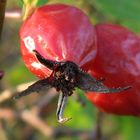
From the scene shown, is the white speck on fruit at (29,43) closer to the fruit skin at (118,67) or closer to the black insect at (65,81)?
the black insect at (65,81)

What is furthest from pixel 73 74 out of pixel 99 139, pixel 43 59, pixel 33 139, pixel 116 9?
pixel 33 139

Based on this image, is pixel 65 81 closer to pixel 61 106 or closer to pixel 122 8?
pixel 61 106

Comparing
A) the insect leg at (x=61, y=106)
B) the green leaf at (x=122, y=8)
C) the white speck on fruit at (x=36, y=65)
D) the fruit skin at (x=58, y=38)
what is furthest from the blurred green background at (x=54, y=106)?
the insect leg at (x=61, y=106)

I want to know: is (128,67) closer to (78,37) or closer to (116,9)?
(78,37)

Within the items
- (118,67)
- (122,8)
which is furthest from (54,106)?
(118,67)

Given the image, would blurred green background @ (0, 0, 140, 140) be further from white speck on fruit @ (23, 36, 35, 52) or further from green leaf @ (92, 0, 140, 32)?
white speck on fruit @ (23, 36, 35, 52)
